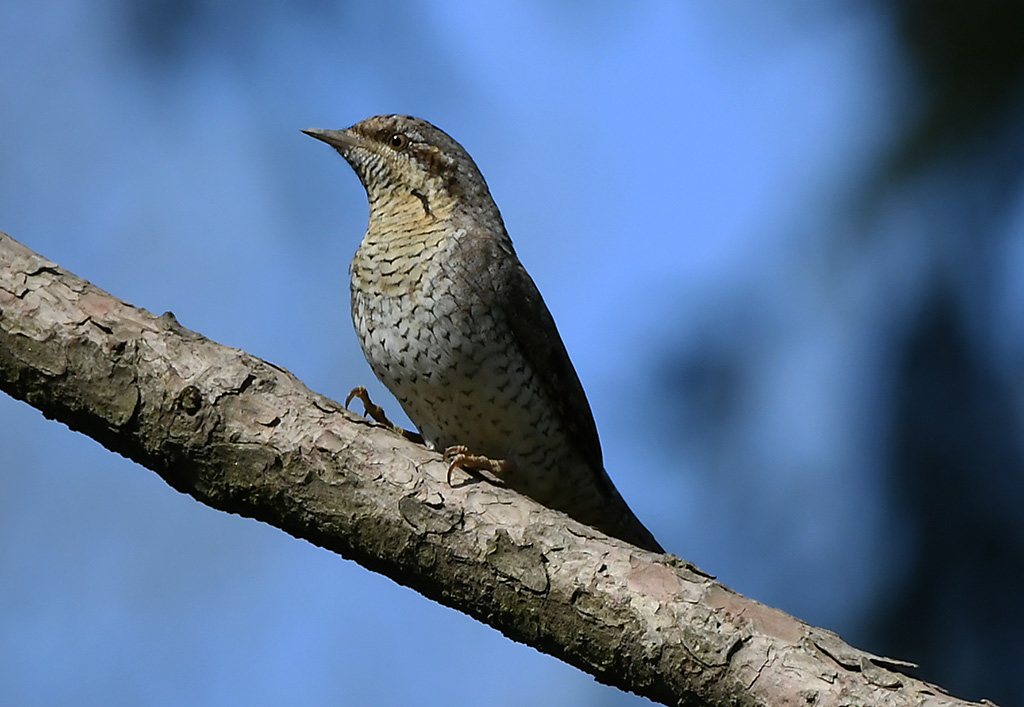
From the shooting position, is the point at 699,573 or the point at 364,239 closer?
the point at 699,573

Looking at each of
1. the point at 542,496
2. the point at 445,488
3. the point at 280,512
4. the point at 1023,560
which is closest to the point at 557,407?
the point at 542,496

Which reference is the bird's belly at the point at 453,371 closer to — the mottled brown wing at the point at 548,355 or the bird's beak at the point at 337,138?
the mottled brown wing at the point at 548,355

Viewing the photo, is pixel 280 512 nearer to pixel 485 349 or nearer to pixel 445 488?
pixel 445 488

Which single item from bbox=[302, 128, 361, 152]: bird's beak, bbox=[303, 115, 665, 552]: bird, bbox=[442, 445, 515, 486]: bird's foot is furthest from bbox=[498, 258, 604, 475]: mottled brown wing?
bbox=[302, 128, 361, 152]: bird's beak

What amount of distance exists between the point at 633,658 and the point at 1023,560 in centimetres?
381

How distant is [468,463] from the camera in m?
2.93

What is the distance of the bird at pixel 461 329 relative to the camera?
338 centimetres

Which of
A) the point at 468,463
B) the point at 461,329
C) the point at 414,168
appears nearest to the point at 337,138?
the point at 414,168

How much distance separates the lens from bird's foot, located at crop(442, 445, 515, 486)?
2.78m

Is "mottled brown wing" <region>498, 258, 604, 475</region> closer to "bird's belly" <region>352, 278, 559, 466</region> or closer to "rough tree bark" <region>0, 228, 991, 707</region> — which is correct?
"bird's belly" <region>352, 278, 559, 466</region>

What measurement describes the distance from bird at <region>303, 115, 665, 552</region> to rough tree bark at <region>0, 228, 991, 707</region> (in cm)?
55

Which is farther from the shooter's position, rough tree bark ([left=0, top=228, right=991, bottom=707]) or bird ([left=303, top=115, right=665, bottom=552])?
bird ([left=303, top=115, right=665, bottom=552])

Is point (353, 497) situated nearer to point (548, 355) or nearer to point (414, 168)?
point (548, 355)

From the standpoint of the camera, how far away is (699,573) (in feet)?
8.11
